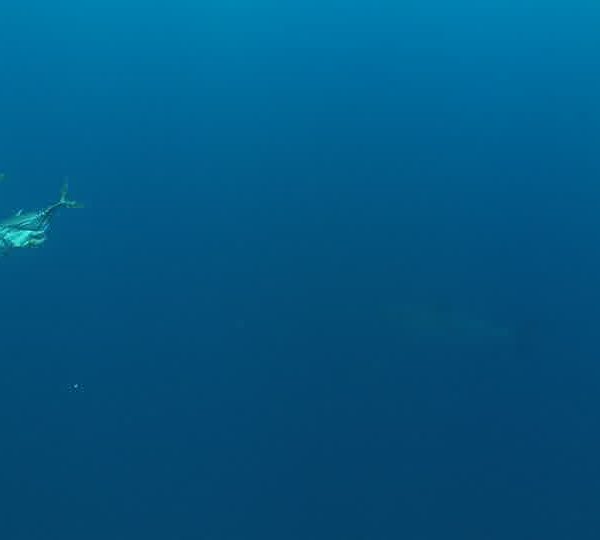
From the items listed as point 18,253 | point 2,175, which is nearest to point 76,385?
point 18,253

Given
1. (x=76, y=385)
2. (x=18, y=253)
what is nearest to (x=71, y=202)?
(x=18, y=253)

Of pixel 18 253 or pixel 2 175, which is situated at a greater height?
pixel 2 175

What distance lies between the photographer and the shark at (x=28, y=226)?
6086mm

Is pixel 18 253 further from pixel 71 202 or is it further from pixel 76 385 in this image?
pixel 76 385

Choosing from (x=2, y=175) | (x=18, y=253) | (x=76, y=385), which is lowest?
(x=76, y=385)

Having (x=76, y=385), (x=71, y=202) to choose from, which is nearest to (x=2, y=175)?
(x=71, y=202)

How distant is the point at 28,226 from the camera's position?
→ 6.33m

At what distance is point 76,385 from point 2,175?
82.0 inches

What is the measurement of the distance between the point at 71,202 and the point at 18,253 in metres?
0.70

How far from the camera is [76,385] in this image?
258 inches

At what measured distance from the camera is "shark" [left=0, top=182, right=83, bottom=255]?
6086 mm

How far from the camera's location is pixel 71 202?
21.7ft

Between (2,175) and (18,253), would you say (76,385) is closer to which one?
(18,253)

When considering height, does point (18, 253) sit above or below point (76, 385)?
above
